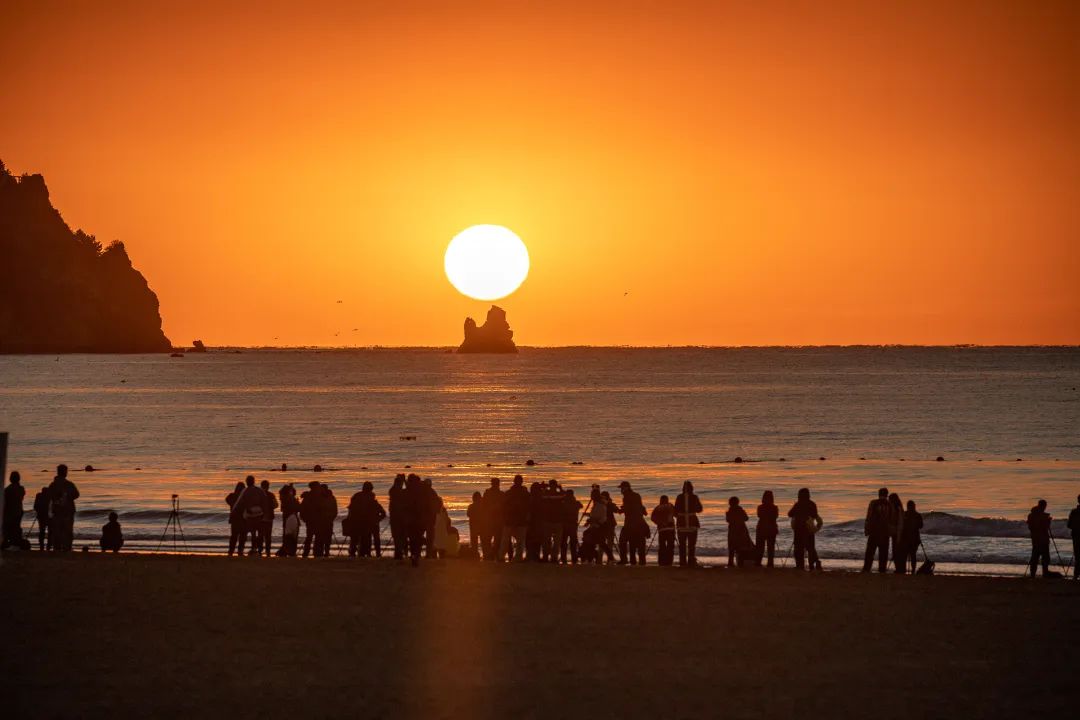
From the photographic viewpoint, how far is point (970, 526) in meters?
37.5

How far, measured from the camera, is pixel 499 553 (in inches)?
921

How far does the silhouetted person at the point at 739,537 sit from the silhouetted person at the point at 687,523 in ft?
1.94

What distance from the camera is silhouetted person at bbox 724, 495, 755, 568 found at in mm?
22703

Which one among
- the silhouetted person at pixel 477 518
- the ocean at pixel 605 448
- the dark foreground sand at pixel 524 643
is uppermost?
the ocean at pixel 605 448

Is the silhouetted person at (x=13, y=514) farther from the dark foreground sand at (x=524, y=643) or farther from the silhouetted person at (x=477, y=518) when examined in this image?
the silhouetted person at (x=477, y=518)

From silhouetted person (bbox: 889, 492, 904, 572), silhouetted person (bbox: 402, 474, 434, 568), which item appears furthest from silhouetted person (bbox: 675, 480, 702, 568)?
silhouetted person (bbox: 402, 474, 434, 568)

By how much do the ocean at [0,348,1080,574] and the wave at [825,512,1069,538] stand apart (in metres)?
0.10

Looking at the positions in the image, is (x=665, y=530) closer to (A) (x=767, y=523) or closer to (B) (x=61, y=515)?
(A) (x=767, y=523)

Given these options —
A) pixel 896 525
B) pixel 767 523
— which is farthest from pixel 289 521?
pixel 896 525

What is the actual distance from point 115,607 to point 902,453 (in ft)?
194

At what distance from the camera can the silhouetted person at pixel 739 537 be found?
894 inches

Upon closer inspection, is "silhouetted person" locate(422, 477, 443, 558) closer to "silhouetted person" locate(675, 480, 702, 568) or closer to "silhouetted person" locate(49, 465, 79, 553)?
"silhouetted person" locate(675, 480, 702, 568)

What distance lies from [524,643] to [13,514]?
44.0 feet

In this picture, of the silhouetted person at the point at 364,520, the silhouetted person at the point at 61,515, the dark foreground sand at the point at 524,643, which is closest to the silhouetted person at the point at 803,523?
the dark foreground sand at the point at 524,643
